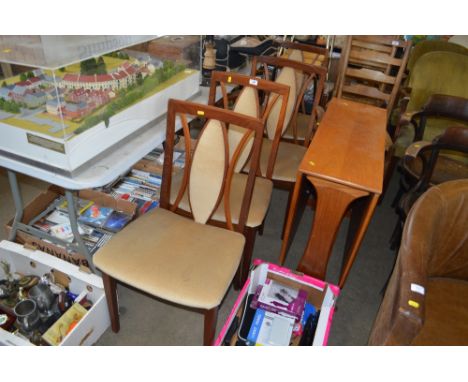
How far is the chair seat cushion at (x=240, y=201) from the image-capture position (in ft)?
4.86

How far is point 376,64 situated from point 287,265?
2.09 meters

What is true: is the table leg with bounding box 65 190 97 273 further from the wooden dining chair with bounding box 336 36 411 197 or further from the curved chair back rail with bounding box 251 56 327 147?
the wooden dining chair with bounding box 336 36 411 197

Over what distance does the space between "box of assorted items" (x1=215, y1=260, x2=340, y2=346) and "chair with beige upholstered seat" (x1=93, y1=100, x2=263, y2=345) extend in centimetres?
14

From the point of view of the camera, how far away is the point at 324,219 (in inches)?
59.2

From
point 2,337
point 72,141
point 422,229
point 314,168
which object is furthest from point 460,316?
point 2,337

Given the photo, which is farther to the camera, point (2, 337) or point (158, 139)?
point (158, 139)

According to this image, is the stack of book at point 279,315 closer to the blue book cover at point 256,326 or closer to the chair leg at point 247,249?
the blue book cover at point 256,326

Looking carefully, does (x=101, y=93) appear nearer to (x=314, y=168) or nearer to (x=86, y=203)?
(x=86, y=203)

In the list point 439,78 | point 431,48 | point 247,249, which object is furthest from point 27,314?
point 431,48

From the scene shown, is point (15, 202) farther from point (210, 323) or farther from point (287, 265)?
point (287, 265)

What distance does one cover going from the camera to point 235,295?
1.74 metres

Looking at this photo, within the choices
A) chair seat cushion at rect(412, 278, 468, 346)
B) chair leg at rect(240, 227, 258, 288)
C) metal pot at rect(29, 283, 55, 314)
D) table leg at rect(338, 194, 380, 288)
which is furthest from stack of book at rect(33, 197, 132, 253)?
chair seat cushion at rect(412, 278, 468, 346)

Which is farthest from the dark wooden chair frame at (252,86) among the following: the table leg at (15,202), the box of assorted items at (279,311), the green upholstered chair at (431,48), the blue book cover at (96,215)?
the green upholstered chair at (431,48)
